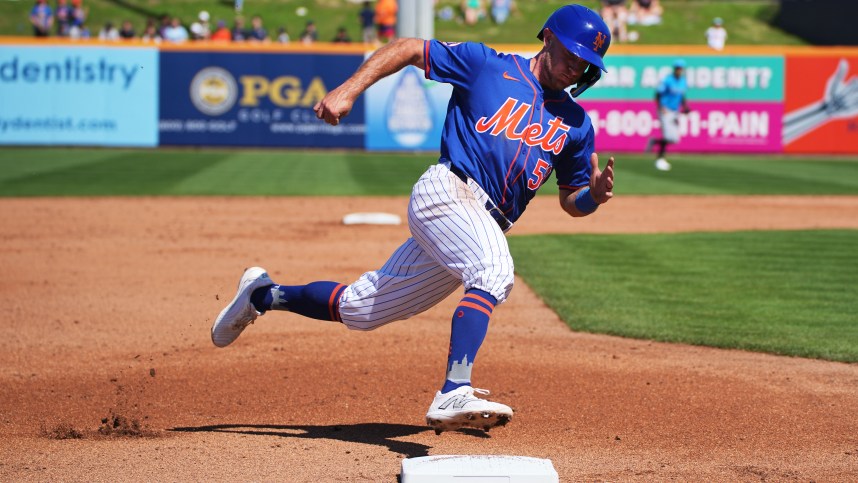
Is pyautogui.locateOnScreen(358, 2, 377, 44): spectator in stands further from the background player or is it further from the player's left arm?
the player's left arm

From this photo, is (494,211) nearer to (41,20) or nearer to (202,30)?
(202,30)

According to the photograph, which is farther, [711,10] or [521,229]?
[711,10]

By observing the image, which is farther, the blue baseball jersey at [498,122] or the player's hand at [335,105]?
the blue baseball jersey at [498,122]

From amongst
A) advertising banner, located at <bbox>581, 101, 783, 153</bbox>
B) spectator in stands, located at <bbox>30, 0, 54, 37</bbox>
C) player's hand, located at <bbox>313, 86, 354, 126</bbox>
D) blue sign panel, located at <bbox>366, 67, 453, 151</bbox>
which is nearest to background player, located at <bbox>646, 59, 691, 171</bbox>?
advertising banner, located at <bbox>581, 101, 783, 153</bbox>

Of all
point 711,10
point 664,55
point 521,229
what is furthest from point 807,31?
point 521,229

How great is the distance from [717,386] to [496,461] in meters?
2.33

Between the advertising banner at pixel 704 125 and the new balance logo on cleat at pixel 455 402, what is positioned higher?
the new balance logo on cleat at pixel 455 402

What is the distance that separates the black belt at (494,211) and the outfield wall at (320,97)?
1868cm

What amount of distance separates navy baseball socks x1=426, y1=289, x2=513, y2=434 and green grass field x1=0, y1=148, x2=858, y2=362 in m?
3.21

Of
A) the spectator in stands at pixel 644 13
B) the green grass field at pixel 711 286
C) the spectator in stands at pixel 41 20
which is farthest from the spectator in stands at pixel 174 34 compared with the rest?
the green grass field at pixel 711 286

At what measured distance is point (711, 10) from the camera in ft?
117

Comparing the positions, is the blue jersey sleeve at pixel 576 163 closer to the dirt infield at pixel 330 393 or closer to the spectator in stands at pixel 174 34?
the dirt infield at pixel 330 393

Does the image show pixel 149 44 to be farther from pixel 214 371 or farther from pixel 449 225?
pixel 449 225

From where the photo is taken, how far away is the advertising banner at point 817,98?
24859 mm
